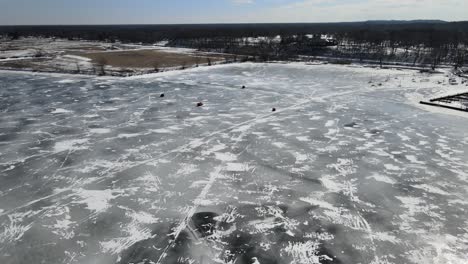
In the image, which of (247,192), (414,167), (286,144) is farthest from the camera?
(286,144)

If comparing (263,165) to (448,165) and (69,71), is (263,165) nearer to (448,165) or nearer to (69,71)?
(448,165)

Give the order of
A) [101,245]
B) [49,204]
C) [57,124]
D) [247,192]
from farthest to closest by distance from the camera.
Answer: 1. [57,124]
2. [247,192]
3. [49,204]
4. [101,245]

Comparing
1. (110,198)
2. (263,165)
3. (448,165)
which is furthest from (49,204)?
(448,165)

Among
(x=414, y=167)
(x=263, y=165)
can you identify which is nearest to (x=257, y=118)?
(x=263, y=165)

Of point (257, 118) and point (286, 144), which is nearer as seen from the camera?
point (286, 144)

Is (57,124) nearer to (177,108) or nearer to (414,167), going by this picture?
(177,108)

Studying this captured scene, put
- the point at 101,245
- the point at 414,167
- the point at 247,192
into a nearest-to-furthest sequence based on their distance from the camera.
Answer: the point at 101,245
the point at 247,192
the point at 414,167
